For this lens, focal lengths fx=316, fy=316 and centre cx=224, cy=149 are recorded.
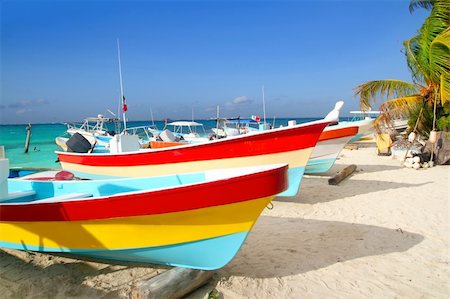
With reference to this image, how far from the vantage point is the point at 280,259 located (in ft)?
13.4

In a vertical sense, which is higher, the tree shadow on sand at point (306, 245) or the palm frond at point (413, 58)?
the palm frond at point (413, 58)

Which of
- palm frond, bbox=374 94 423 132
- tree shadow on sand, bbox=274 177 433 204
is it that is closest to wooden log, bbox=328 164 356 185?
tree shadow on sand, bbox=274 177 433 204

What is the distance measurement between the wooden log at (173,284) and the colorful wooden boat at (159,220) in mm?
115

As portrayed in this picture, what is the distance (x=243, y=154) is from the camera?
5.87 m

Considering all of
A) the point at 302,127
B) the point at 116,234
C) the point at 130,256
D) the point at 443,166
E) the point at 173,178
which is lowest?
the point at 443,166

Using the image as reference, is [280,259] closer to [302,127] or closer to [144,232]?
[144,232]

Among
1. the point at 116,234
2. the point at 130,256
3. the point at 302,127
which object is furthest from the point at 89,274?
the point at 302,127

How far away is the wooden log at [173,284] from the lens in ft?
9.68

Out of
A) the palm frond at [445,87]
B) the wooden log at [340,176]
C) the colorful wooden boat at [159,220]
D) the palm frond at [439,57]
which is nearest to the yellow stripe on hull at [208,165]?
the colorful wooden boat at [159,220]

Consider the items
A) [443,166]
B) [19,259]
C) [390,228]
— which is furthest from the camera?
[443,166]

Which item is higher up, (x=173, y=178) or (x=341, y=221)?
(x=173, y=178)

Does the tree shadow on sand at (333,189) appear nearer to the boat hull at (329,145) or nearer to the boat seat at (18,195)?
the boat hull at (329,145)

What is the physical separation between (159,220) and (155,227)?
106 mm

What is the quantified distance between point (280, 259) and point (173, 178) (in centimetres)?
173
